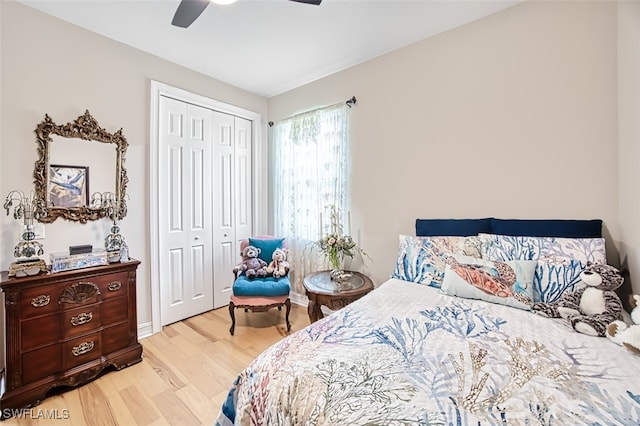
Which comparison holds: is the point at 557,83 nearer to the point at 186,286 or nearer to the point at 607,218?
the point at 607,218

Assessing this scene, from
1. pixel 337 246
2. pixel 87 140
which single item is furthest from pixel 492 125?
pixel 87 140

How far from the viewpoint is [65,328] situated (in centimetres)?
185

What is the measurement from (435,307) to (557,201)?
3.99 ft

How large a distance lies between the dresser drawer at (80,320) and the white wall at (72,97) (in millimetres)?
585

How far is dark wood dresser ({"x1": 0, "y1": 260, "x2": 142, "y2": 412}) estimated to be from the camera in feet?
5.43

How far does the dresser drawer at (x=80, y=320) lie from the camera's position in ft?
6.08

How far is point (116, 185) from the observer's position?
2420 millimetres

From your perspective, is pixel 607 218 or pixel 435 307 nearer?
pixel 435 307

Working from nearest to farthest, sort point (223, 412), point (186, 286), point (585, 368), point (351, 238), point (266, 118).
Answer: point (585, 368), point (223, 412), point (351, 238), point (186, 286), point (266, 118)

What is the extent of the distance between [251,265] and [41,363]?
1642 millimetres

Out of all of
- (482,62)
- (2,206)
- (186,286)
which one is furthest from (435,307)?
(2,206)

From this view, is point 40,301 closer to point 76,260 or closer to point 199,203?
point 76,260

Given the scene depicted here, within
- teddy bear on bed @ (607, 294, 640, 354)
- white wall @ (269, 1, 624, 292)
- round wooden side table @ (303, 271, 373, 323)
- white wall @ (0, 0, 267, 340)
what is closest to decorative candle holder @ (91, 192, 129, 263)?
white wall @ (0, 0, 267, 340)

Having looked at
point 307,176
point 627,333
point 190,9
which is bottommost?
point 627,333
